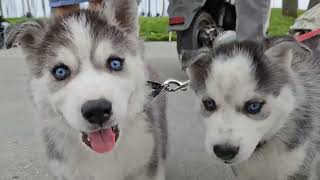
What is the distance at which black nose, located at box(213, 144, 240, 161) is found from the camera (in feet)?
9.01

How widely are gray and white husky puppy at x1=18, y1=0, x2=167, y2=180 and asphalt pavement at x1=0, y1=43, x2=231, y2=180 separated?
0.30 meters

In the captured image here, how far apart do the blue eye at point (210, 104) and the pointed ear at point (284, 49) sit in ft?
1.34

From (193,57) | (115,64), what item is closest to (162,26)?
(193,57)

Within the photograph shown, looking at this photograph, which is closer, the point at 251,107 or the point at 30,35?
the point at 251,107

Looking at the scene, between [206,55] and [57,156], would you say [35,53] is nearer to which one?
[57,156]

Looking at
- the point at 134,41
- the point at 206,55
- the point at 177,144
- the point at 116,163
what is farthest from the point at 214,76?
the point at 177,144

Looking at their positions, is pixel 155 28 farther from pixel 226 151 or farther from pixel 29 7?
pixel 226 151

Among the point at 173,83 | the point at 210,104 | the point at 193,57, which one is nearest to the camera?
the point at 210,104

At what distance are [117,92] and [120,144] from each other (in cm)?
50

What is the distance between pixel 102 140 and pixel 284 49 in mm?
1104

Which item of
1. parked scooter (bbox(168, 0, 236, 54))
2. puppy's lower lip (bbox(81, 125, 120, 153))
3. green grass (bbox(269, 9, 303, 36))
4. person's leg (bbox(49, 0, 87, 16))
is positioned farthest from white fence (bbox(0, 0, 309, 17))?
puppy's lower lip (bbox(81, 125, 120, 153))

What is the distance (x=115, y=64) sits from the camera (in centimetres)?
283

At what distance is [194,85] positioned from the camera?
10.4ft

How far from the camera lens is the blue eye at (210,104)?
9.63ft
